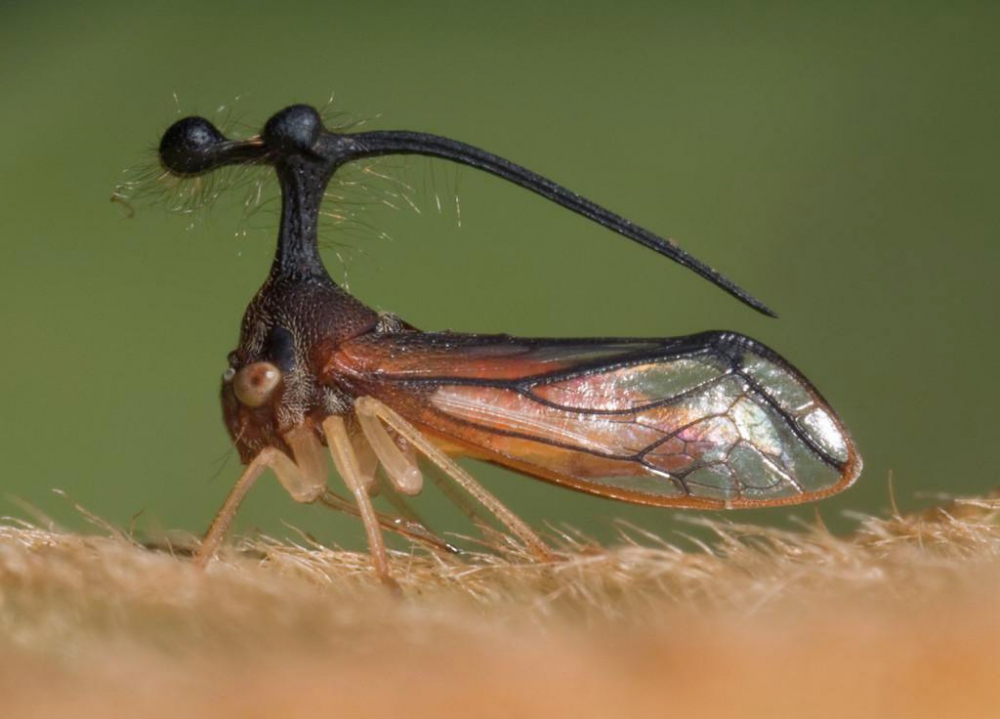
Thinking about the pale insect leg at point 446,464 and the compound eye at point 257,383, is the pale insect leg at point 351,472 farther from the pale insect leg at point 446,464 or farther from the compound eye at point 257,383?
the compound eye at point 257,383

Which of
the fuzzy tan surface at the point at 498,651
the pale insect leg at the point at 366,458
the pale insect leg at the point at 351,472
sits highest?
the fuzzy tan surface at the point at 498,651

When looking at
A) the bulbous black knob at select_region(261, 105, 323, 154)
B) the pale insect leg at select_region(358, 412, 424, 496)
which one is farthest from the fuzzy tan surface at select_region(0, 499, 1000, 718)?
the bulbous black knob at select_region(261, 105, 323, 154)

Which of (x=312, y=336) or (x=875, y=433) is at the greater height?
(x=875, y=433)

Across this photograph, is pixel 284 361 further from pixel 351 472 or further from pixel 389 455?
pixel 351 472

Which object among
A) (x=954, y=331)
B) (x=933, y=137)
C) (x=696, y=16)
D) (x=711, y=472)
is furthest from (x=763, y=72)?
(x=711, y=472)

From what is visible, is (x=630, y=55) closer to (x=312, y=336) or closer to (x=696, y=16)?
(x=696, y=16)

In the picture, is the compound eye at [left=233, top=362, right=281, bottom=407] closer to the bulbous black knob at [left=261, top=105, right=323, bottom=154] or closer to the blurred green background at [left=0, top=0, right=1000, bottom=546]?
the bulbous black knob at [left=261, top=105, right=323, bottom=154]

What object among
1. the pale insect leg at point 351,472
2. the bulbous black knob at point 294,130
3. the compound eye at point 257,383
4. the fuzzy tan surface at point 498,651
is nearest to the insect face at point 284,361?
the compound eye at point 257,383
